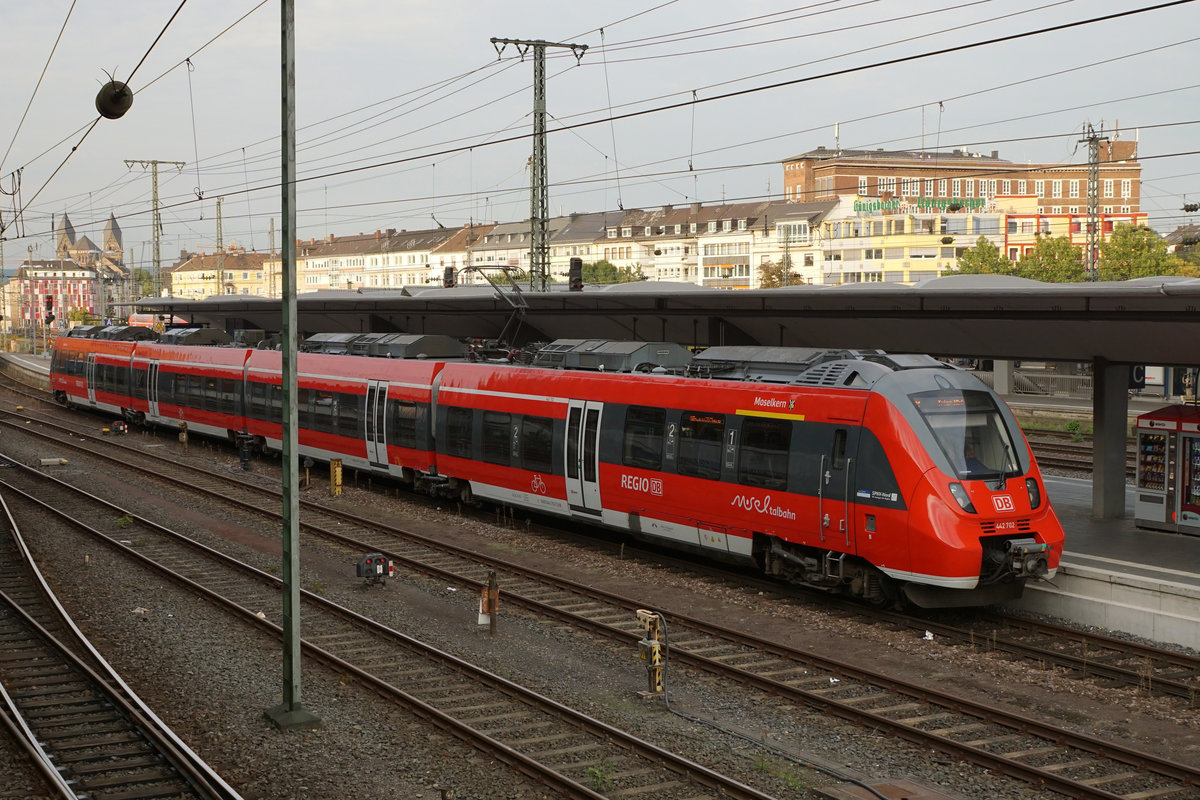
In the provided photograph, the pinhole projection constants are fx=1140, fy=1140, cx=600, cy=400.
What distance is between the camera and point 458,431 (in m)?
23.0

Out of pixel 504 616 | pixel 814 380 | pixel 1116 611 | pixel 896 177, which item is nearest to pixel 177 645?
pixel 504 616

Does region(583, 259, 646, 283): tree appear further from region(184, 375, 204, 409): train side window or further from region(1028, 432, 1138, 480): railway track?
region(1028, 432, 1138, 480): railway track

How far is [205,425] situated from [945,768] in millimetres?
29597

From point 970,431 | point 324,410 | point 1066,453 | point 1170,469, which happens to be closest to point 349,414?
point 324,410

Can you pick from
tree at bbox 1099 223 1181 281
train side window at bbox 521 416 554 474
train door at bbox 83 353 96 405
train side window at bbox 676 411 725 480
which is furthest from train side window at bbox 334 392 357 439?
tree at bbox 1099 223 1181 281

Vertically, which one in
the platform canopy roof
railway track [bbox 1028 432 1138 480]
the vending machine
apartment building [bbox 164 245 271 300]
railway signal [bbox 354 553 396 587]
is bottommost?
railway signal [bbox 354 553 396 587]

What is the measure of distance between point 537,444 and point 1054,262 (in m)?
62.5

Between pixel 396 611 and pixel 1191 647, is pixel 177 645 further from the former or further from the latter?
pixel 1191 647

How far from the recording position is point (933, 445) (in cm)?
1391

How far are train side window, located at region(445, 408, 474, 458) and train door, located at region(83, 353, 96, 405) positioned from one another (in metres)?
27.3

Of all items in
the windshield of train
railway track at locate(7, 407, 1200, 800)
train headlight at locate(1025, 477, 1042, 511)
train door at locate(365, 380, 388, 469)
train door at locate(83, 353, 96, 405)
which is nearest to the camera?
railway track at locate(7, 407, 1200, 800)

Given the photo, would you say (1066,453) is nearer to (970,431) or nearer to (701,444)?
(701,444)

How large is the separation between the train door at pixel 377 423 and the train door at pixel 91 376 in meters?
23.6

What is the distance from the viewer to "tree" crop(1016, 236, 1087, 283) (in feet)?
239
